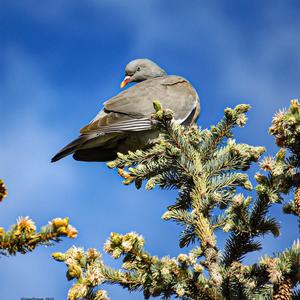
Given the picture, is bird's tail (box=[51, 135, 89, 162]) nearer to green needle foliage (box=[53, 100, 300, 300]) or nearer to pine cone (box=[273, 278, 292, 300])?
green needle foliage (box=[53, 100, 300, 300])

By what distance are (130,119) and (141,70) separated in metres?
2.95

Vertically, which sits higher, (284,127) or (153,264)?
(284,127)

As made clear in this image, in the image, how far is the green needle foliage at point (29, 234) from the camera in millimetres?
2277

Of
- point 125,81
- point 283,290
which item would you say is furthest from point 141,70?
point 283,290

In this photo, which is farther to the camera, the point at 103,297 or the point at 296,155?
the point at 296,155

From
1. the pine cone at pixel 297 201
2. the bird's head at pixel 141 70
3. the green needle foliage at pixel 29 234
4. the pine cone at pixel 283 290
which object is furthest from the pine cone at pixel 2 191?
Answer: the bird's head at pixel 141 70

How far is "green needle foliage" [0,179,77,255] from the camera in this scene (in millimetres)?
2277

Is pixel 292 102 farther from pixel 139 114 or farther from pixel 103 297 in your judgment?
pixel 139 114

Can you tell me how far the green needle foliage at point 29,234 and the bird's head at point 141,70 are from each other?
26.1 ft

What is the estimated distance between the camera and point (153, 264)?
2.96 m

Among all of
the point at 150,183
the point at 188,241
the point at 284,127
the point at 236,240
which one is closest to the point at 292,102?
the point at 284,127

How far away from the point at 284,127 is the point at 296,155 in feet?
0.63

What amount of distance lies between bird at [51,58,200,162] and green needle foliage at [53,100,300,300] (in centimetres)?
291

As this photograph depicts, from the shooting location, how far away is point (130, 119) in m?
7.43
